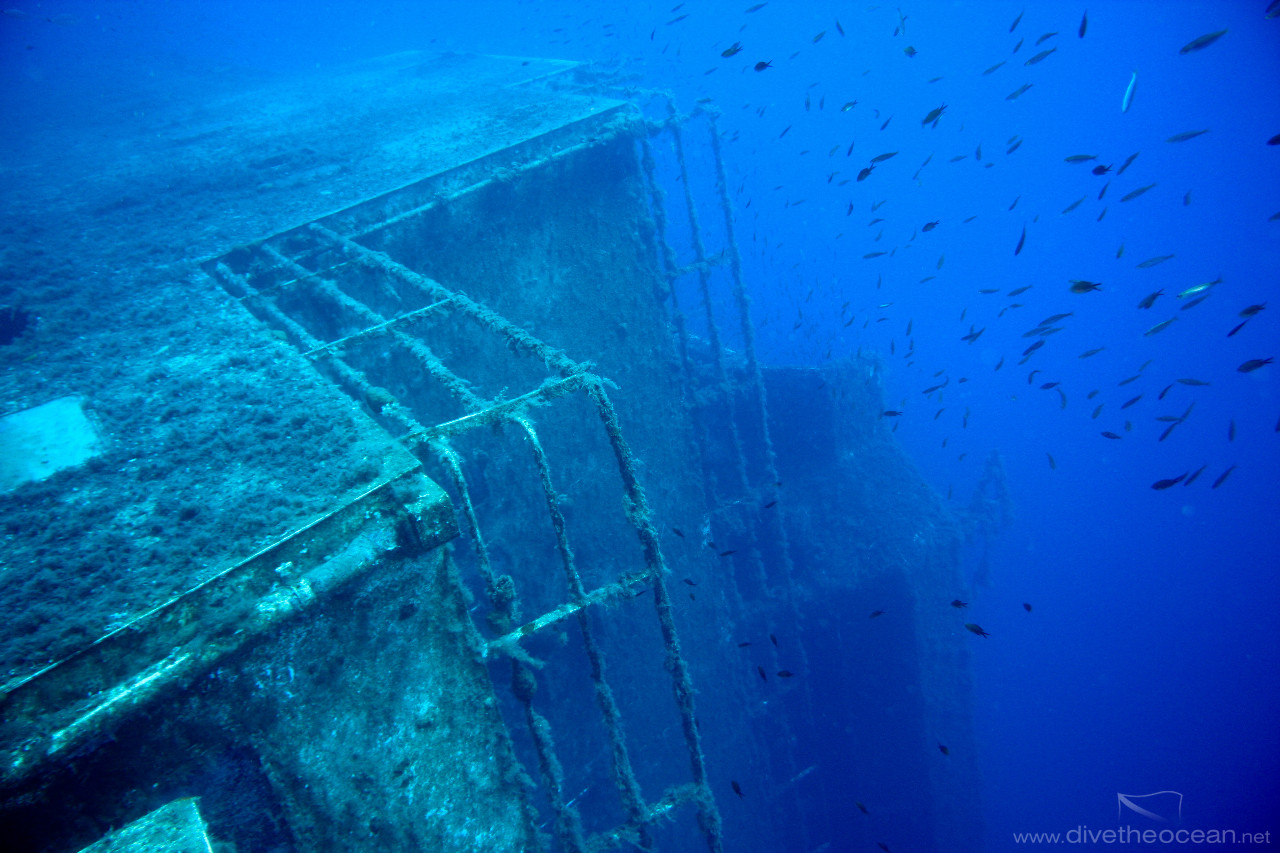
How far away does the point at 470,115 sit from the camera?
7973 millimetres

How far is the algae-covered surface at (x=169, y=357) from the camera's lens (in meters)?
1.94

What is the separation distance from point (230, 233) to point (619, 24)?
69.2 meters

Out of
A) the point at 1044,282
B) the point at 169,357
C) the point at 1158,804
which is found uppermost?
the point at 169,357

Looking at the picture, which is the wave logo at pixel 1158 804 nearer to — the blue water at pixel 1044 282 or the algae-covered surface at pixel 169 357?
the blue water at pixel 1044 282

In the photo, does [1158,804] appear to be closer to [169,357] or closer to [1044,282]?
[169,357]

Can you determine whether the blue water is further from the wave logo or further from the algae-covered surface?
the algae-covered surface

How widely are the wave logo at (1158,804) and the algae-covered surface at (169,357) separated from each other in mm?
26441

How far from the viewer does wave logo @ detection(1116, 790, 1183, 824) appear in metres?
18.0

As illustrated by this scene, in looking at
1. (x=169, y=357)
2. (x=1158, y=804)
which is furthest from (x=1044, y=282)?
(x=169, y=357)

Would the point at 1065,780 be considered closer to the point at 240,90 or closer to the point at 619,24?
the point at 240,90

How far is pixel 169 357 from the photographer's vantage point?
335 cm

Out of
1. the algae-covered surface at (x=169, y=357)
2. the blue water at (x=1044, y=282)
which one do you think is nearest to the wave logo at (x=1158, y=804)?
the blue water at (x=1044, y=282)

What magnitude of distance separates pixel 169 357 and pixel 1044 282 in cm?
6272

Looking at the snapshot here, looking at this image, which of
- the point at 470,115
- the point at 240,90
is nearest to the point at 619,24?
the point at 240,90
